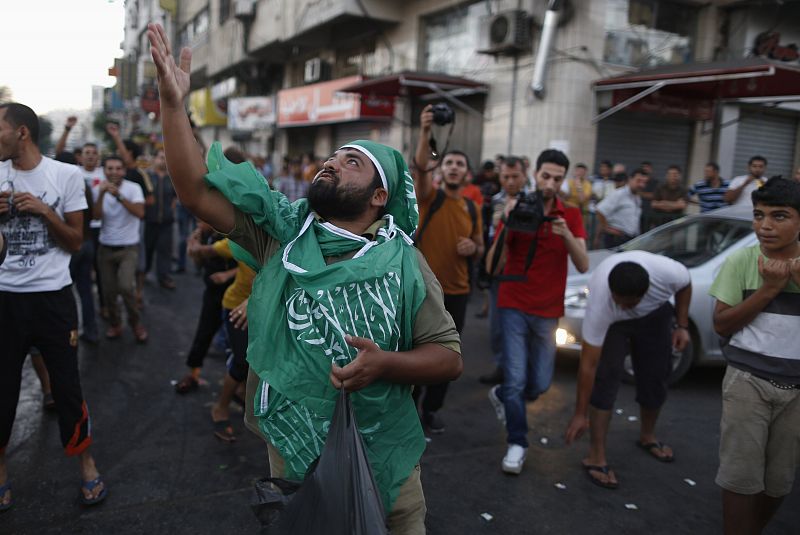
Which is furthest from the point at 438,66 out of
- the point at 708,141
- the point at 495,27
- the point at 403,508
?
the point at 403,508

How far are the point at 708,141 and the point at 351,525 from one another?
13.9 meters

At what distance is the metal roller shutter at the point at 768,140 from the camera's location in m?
13.9

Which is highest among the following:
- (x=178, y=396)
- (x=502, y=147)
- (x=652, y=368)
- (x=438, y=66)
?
(x=438, y=66)

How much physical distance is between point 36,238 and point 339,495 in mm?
2550

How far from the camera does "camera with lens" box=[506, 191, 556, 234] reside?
4035 mm

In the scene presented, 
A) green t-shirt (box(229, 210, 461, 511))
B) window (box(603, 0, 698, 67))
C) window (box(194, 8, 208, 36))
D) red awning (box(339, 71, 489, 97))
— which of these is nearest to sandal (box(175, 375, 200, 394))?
green t-shirt (box(229, 210, 461, 511))

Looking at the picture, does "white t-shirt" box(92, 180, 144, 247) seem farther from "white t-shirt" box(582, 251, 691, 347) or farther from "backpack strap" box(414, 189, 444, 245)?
"white t-shirt" box(582, 251, 691, 347)

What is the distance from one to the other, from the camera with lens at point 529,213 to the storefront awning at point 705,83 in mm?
7109

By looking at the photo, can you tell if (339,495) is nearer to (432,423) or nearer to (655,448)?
(432,423)

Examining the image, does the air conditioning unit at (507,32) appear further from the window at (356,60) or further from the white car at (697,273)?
the white car at (697,273)

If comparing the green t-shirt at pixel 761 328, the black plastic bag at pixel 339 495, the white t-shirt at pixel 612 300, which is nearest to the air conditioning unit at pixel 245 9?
the white t-shirt at pixel 612 300

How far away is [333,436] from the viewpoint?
72.1 inches

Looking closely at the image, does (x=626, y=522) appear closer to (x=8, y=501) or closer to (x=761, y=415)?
(x=761, y=415)

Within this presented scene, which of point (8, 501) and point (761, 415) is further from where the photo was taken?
point (8, 501)
